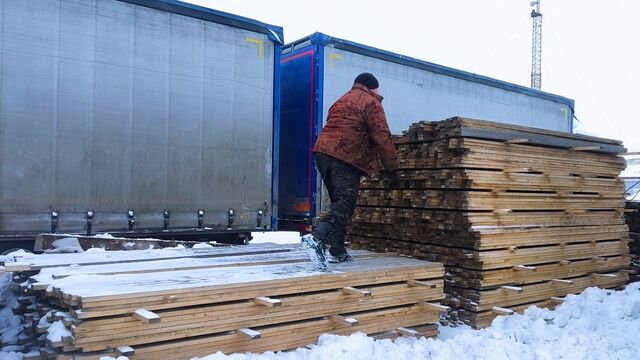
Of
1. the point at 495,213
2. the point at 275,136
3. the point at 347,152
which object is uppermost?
the point at 275,136

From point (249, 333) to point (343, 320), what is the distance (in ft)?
2.82

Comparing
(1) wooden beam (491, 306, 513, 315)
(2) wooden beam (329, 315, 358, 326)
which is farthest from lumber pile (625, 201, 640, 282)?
(2) wooden beam (329, 315, 358, 326)

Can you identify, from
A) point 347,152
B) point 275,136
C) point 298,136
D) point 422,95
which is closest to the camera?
point 347,152

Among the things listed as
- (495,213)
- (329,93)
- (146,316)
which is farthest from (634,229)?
(146,316)

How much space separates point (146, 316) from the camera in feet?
10.3

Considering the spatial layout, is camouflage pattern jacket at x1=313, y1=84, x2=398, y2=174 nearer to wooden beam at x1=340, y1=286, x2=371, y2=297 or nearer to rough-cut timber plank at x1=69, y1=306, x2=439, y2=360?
wooden beam at x1=340, y1=286, x2=371, y2=297

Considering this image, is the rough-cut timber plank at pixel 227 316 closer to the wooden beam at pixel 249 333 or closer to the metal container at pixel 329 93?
the wooden beam at pixel 249 333

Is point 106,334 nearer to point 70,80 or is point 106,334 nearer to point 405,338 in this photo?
point 405,338

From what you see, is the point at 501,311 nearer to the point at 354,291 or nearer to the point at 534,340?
the point at 534,340

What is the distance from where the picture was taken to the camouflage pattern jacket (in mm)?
5000

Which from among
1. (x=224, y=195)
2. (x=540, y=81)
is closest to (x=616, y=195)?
(x=224, y=195)

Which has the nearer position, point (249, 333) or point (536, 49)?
point (249, 333)

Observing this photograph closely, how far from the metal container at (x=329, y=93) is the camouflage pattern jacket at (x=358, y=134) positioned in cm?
351

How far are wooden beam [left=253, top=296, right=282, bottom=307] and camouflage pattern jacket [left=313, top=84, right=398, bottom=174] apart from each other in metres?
1.69
